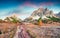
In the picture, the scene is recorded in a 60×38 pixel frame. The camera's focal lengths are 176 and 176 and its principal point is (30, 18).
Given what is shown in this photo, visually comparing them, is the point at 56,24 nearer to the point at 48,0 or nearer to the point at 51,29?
the point at 51,29

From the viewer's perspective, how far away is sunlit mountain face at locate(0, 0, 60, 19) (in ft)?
13.4

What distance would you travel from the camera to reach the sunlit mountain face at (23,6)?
4078mm

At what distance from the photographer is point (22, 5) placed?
13.5 ft

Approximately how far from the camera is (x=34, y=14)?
4047 millimetres

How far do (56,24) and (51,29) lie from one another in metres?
0.19

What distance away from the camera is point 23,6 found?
162 inches

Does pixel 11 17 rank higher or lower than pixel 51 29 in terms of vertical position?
higher

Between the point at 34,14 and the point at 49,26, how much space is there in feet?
1.44

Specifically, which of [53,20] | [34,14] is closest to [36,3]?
[34,14]

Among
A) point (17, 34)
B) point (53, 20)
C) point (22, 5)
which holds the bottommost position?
point (17, 34)

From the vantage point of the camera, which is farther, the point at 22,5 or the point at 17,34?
the point at 22,5

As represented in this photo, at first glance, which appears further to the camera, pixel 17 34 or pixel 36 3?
pixel 36 3

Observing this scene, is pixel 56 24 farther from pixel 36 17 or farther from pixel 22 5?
pixel 22 5

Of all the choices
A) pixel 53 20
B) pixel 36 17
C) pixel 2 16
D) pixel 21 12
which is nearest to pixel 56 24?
pixel 53 20
